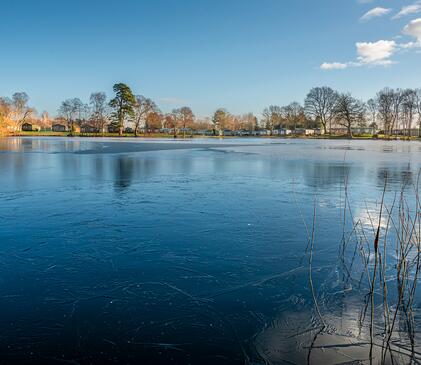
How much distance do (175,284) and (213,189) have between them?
21.8 ft

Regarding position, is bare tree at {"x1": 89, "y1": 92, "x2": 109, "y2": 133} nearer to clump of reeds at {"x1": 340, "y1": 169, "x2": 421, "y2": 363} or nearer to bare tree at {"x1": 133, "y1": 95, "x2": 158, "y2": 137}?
bare tree at {"x1": 133, "y1": 95, "x2": 158, "y2": 137}

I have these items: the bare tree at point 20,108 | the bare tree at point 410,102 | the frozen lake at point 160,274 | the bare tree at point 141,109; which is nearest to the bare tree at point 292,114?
the bare tree at point 410,102

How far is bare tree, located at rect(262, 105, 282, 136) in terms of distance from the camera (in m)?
109

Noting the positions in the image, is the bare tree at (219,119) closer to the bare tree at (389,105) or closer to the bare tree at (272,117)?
the bare tree at (272,117)

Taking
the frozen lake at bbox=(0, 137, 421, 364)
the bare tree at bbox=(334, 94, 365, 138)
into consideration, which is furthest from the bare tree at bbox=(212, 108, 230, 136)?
the frozen lake at bbox=(0, 137, 421, 364)

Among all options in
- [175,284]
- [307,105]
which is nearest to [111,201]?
[175,284]

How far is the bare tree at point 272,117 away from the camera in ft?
357

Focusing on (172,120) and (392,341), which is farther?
(172,120)

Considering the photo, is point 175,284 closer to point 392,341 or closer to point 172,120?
point 392,341

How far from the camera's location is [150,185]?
446 inches

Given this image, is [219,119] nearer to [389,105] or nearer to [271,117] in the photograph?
[271,117]

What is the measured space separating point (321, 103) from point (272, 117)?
2579 cm

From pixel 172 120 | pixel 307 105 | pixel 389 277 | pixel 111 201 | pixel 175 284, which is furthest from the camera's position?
pixel 172 120

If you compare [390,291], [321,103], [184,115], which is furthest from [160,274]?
[184,115]
